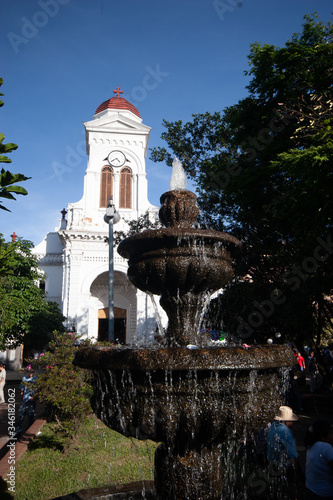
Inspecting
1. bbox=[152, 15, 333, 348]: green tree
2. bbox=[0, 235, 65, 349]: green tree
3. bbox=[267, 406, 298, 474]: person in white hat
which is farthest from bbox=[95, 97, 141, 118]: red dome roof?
bbox=[267, 406, 298, 474]: person in white hat

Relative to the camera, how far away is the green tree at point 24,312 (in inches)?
672

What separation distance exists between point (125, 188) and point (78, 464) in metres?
20.7

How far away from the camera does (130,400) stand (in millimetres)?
2900

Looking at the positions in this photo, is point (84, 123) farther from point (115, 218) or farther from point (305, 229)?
point (305, 229)

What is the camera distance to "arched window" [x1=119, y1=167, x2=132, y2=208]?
81.7ft

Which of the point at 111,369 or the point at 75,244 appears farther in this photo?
Answer: the point at 75,244

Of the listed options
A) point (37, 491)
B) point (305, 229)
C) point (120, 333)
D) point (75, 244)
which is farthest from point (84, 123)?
point (37, 491)

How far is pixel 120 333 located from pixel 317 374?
14700mm

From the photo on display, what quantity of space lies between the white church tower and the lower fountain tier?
19.0 m

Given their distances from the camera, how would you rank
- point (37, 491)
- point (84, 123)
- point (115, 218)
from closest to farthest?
point (37, 491)
point (115, 218)
point (84, 123)

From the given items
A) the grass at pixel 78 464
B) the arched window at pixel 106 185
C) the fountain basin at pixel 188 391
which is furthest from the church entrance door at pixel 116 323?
the fountain basin at pixel 188 391

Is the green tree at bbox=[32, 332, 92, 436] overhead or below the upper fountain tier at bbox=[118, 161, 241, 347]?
below

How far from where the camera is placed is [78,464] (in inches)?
230

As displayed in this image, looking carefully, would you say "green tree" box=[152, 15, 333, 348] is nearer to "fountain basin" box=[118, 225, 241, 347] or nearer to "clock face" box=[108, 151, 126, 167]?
"fountain basin" box=[118, 225, 241, 347]
